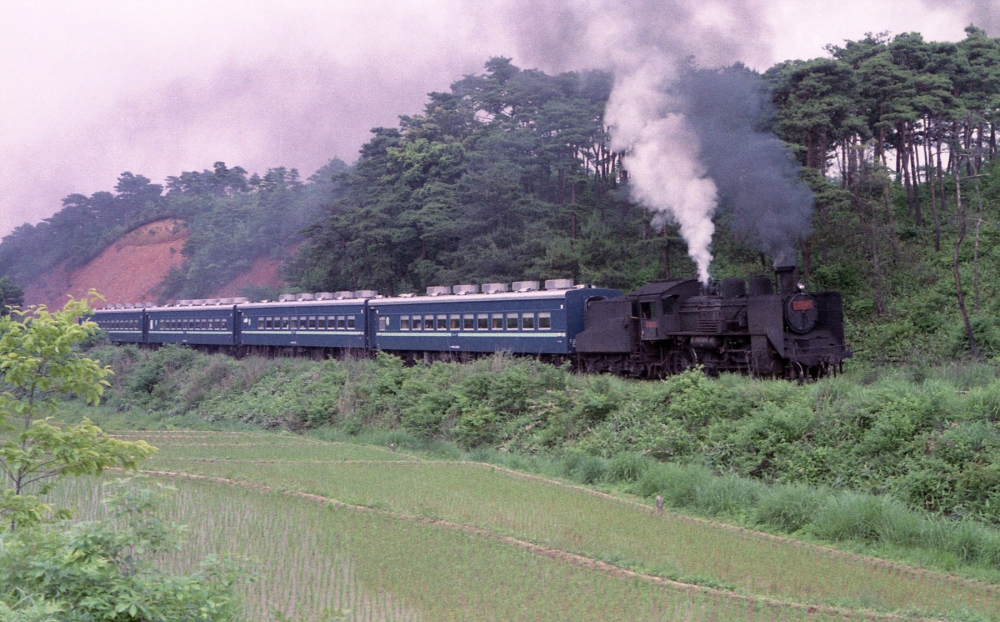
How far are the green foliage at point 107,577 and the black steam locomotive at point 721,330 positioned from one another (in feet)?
44.4

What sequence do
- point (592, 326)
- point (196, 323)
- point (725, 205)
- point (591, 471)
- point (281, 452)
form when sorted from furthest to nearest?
point (196, 323), point (725, 205), point (592, 326), point (281, 452), point (591, 471)

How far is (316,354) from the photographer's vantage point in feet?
115

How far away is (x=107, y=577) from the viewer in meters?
5.21

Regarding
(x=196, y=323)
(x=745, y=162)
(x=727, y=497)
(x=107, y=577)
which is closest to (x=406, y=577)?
(x=107, y=577)

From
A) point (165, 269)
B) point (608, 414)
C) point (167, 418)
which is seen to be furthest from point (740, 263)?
point (165, 269)

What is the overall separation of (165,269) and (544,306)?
58423 millimetres

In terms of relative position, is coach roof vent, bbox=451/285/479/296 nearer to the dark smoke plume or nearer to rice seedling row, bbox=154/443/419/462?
the dark smoke plume

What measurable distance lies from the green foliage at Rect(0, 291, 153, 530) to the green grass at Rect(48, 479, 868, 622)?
1.41 m

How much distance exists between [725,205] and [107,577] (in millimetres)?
29946

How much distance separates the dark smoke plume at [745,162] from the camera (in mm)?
24125

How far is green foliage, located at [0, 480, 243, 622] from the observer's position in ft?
16.4

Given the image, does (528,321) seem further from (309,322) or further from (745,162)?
(309,322)

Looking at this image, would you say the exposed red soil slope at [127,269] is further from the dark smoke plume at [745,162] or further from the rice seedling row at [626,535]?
the rice seedling row at [626,535]

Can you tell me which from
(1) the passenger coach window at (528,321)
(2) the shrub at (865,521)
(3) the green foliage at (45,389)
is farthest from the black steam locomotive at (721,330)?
(3) the green foliage at (45,389)
